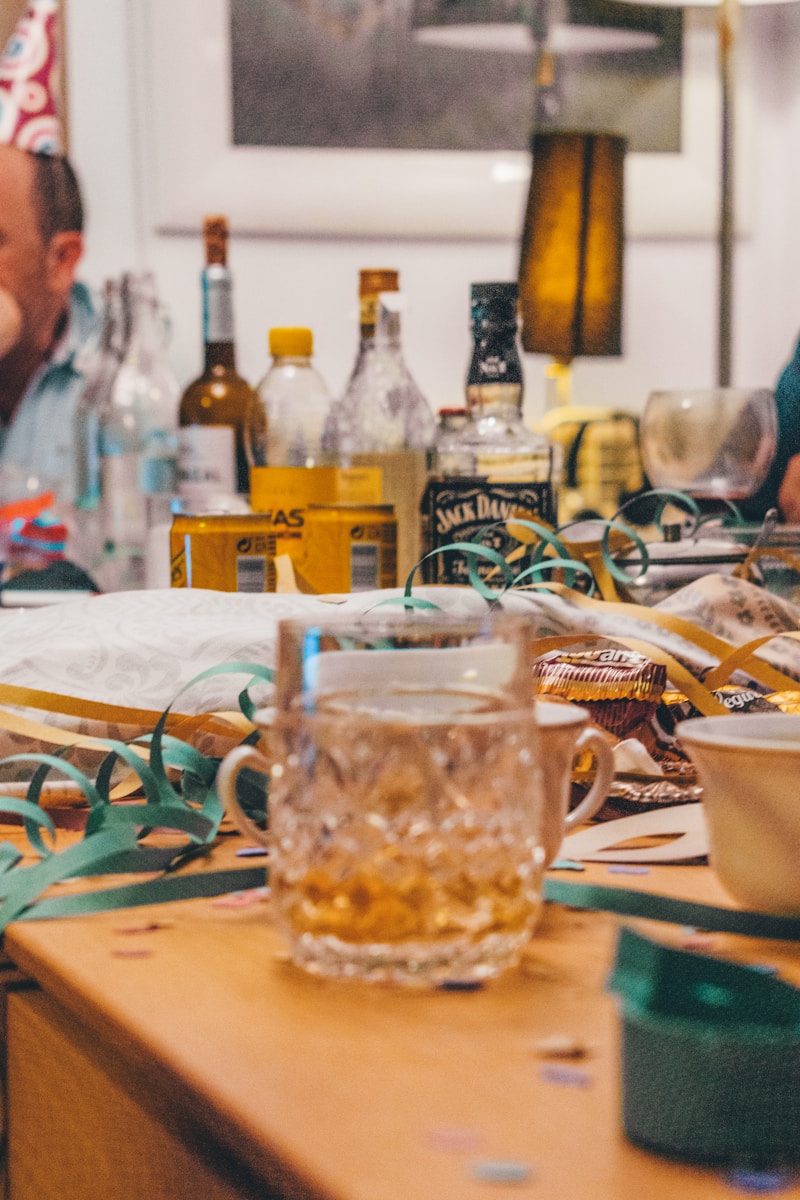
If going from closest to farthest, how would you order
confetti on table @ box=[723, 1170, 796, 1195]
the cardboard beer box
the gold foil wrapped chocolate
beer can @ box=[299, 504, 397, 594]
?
1. confetti on table @ box=[723, 1170, 796, 1195]
2. the gold foil wrapped chocolate
3. beer can @ box=[299, 504, 397, 594]
4. the cardboard beer box

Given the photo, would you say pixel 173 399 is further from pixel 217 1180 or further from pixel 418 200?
pixel 217 1180

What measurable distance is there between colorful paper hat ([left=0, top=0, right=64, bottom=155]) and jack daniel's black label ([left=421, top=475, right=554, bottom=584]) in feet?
2.52

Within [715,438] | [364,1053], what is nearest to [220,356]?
[715,438]

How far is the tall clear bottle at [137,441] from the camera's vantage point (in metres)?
1.33

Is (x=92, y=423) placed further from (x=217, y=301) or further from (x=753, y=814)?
(x=753, y=814)

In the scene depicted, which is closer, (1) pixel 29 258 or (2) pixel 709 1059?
(2) pixel 709 1059

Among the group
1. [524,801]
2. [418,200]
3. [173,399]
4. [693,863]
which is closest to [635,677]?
[693,863]

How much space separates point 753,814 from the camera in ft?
1.38

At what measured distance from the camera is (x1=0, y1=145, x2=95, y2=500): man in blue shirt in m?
1.44

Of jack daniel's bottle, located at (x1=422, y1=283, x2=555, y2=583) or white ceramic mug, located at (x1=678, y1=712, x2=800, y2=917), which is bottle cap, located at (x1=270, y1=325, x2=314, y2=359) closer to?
jack daniel's bottle, located at (x1=422, y1=283, x2=555, y2=583)

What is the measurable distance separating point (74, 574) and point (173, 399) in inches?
14.6

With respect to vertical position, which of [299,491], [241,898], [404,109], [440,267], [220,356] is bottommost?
[241,898]

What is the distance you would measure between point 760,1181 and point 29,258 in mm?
1367

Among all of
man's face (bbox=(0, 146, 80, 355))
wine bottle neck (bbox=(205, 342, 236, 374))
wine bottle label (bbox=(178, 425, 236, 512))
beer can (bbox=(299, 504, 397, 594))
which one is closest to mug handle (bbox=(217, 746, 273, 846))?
beer can (bbox=(299, 504, 397, 594))
